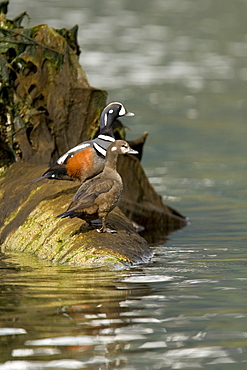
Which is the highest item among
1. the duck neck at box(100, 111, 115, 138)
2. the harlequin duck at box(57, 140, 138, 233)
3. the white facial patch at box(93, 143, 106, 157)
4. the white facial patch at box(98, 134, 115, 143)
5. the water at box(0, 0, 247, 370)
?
the duck neck at box(100, 111, 115, 138)

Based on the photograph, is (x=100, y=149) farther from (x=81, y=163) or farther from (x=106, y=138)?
(x=106, y=138)

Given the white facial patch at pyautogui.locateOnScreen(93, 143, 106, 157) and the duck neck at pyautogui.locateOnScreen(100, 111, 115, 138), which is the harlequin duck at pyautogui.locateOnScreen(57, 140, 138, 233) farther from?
the duck neck at pyautogui.locateOnScreen(100, 111, 115, 138)

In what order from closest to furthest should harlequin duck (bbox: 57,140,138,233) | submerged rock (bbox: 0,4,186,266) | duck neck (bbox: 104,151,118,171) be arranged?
harlequin duck (bbox: 57,140,138,233) < duck neck (bbox: 104,151,118,171) < submerged rock (bbox: 0,4,186,266)

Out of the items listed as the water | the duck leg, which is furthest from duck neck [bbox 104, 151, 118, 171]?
the water

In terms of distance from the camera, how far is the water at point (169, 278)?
6.83 metres

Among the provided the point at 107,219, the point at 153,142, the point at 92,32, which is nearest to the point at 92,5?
the point at 92,32

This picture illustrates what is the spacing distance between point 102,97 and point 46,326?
661 cm

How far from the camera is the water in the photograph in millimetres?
6828

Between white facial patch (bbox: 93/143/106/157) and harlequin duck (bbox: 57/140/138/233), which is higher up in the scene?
white facial patch (bbox: 93/143/106/157)

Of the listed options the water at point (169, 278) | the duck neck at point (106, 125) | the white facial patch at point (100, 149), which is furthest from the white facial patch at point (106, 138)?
the water at point (169, 278)

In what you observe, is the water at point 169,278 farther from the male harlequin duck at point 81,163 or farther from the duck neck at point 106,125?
the duck neck at point 106,125

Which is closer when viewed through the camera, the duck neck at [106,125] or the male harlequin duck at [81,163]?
the male harlequin duck at [81,163]

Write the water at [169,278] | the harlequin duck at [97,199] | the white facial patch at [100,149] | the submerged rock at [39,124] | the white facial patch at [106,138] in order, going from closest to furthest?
the water at [169,278] → the harlequin duck at [97,199] → the white facial patch at [100,149] → the submerged rock at [39,124] → the white facial patch at [106,138]

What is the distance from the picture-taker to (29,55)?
43.7 ft
